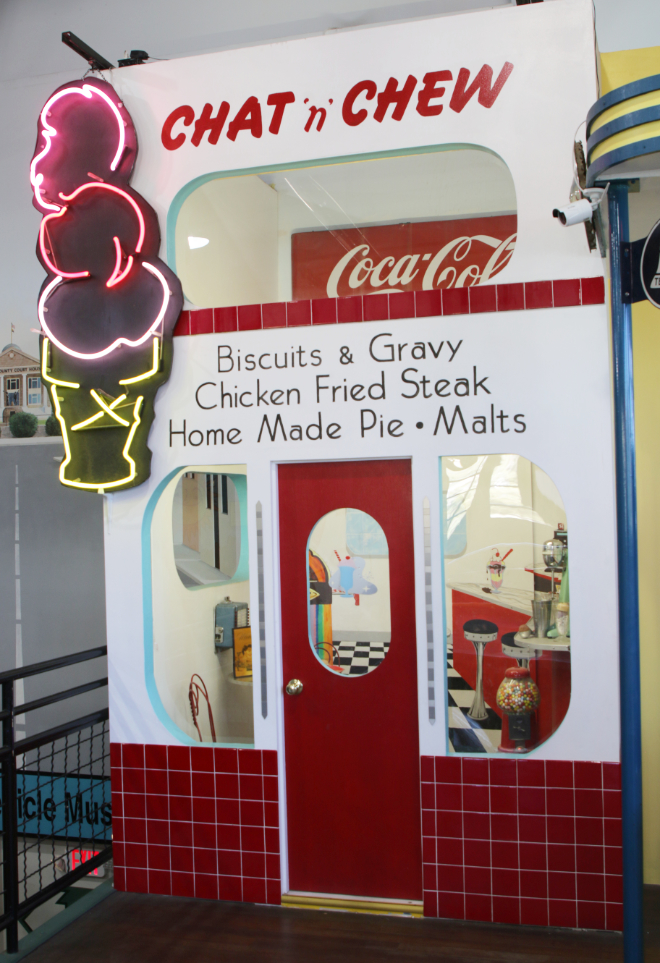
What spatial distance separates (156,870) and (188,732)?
0.76 meters

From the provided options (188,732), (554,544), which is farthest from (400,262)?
(188,732)

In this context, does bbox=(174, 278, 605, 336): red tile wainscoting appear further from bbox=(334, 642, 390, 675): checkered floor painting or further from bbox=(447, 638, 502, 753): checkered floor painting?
bbox=(447, 638, 502, 753): checkered floor painting

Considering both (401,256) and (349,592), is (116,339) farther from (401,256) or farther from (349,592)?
(401,256)

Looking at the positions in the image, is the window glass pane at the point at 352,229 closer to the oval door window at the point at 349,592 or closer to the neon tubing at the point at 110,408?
the neon tubing at the point at 110,408

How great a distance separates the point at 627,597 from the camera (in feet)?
8.27

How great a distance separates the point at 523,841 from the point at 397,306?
269 cm

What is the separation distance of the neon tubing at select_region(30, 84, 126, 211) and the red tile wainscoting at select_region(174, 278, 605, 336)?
0.94 m

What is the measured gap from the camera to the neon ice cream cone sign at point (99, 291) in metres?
3.87

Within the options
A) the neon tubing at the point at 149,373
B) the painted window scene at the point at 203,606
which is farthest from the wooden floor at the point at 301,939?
the neon tubing at the point at 149,373

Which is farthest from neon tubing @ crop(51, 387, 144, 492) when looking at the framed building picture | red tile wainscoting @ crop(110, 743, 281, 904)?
the framed building picture

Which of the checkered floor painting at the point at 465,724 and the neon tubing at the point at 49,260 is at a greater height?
the neon tubing at the point at 49,260

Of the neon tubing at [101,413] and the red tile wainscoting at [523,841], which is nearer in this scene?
the red tile wainscoting at [523,841]

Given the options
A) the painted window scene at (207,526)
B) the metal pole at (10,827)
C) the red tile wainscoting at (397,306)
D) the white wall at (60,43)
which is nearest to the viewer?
the metal pole at (10,827)

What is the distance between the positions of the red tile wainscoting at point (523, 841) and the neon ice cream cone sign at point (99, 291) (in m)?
2.33
